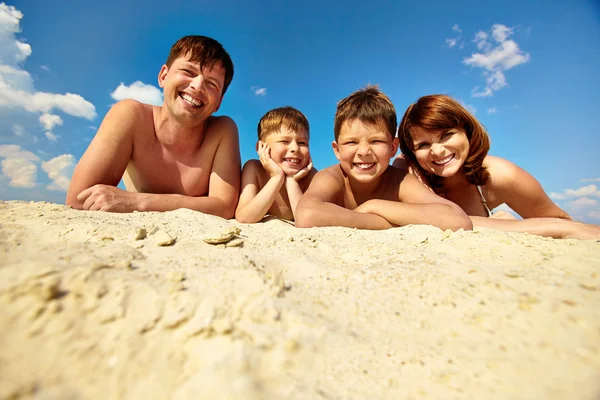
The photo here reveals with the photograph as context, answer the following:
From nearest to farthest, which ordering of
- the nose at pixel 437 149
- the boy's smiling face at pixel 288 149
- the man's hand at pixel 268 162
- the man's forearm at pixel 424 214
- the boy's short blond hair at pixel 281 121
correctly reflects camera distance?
the man's forearm at pixel 424 214, the nose at pixel 437 149, the man's hand at pixel 268 162, the boy's smiling face at pixel 288 149, the boy's short blond hair at pixel 281 121

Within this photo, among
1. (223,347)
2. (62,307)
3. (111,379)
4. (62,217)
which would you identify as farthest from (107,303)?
(62,217)

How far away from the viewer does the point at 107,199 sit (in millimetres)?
2320

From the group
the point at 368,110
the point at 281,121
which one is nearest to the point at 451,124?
the point at 368,110

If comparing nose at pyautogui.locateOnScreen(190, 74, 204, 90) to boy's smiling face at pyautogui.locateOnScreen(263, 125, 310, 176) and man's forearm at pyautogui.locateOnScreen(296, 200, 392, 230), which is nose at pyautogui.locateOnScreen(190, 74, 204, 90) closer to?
boy's smiling face at pyautogui.locateOnScreen(263, 125, 310, 176)

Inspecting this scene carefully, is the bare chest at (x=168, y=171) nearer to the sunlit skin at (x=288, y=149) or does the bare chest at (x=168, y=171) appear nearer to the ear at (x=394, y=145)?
the sunlit skin at (x=288, y=149)

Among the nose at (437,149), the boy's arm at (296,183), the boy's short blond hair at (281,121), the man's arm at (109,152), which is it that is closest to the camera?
the man's arm at (109,152)

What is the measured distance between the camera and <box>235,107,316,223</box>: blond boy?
10.9 feet

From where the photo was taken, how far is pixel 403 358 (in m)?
0.70

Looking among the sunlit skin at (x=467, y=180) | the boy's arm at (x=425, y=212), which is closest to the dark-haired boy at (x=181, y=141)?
the boy's arm at (x=425, y=212)

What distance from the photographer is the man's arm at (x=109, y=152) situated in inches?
98.7

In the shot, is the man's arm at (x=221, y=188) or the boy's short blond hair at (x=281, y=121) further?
the boy's short blond hair at (x=281, y=121)

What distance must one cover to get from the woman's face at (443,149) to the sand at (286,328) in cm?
208

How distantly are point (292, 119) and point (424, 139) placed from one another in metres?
1.55

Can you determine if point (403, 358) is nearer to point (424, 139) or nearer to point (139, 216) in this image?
point (139, 216)
